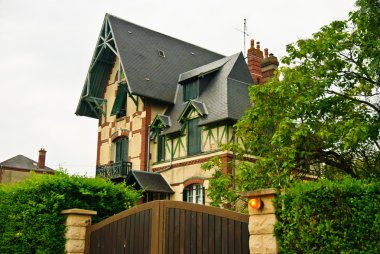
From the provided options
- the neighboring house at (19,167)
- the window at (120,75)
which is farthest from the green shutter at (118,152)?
the neighboring house at (19,167)

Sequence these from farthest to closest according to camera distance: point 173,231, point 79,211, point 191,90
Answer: point 191,90 < point 79,211 < point 173,231

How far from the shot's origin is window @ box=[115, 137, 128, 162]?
2616 centimetres

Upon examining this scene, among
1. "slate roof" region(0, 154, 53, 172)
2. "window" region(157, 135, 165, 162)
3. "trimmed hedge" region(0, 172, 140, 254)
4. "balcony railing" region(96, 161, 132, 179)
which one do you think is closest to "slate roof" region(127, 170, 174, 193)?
"window" region(157, 135, 165, 162)

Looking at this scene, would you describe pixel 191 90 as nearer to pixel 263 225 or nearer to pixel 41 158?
pixel 263 225

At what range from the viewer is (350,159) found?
1375cm

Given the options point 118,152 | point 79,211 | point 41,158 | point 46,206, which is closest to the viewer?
point 79,211

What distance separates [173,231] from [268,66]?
67.0 feet

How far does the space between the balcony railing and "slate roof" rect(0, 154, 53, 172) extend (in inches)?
979

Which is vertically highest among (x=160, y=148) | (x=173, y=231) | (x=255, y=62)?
(x=255, y=62)

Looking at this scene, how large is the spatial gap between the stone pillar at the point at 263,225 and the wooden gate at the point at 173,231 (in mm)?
271

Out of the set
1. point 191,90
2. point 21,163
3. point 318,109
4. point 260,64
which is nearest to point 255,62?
point 260,64

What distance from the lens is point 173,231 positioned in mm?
8102

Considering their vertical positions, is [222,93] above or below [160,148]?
above

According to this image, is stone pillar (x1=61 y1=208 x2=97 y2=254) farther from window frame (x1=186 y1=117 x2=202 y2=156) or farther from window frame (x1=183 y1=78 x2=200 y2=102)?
window frame (x1=183 y1=78 x2=200 y2=102)
